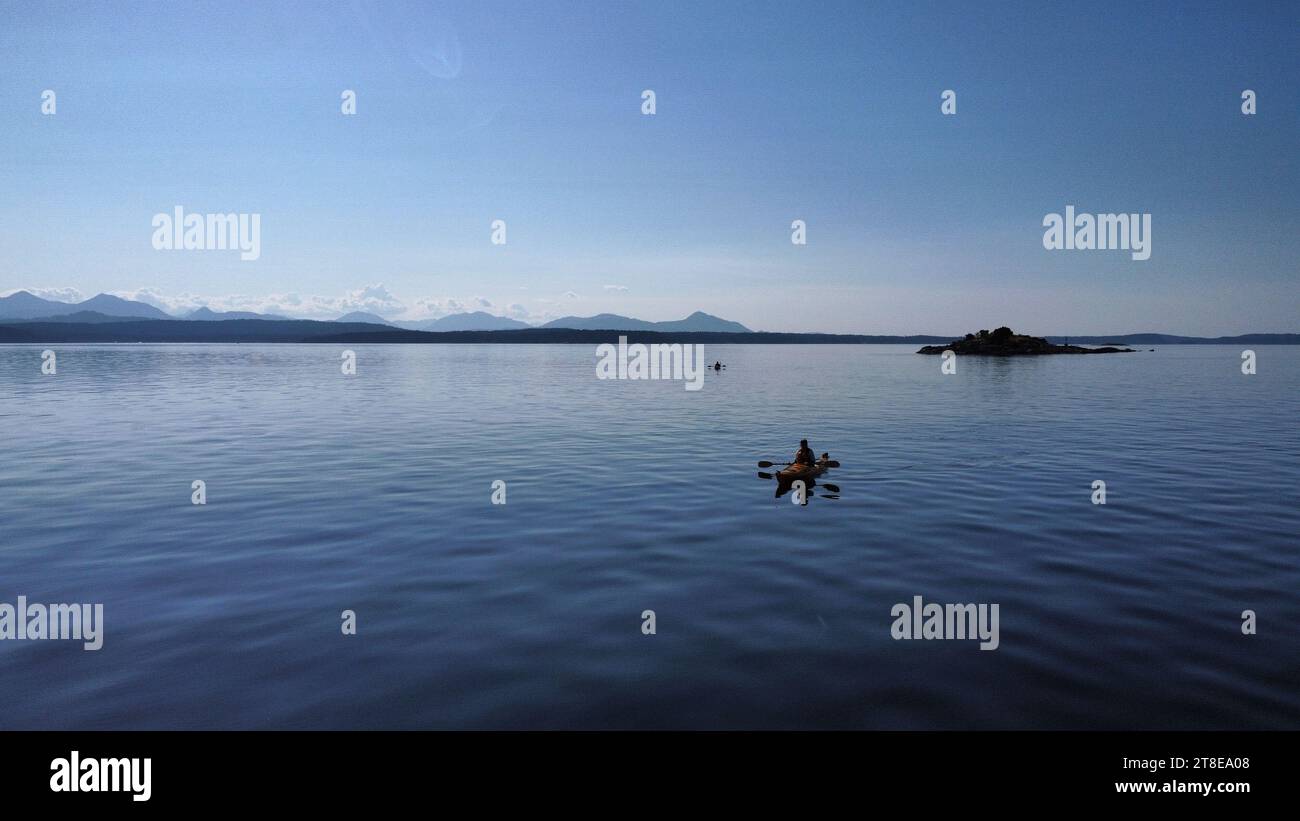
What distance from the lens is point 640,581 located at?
50.6 feet

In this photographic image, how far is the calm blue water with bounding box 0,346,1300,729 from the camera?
10188mm

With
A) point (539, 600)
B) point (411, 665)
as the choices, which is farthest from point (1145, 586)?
point (411, 665)

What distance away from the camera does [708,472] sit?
2859 cm

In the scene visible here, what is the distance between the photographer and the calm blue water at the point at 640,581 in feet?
33.4

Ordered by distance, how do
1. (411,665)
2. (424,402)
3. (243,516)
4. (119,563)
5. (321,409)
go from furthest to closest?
(424,402) → (321,409) → (243,516) → (119,563) → (411,665)

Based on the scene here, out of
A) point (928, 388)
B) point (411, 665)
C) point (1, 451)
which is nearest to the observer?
point (411, 665)

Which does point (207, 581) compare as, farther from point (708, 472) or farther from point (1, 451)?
point (1, 451)

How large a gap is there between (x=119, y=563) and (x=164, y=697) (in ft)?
27.1

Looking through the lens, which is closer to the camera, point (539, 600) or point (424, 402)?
point (539, 600)

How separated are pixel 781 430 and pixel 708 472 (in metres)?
14.9

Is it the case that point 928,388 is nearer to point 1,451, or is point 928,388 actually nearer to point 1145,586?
point 1145,586
